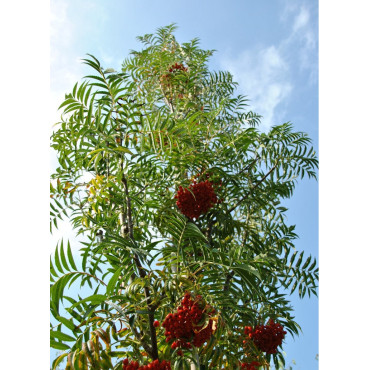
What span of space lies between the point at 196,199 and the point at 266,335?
86cm

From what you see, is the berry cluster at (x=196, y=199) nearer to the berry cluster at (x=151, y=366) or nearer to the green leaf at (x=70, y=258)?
the green leaf at (x=70, y=258)

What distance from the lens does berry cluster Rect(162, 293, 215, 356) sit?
1318 millimetres

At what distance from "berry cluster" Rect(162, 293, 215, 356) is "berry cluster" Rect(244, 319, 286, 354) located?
0.70 m

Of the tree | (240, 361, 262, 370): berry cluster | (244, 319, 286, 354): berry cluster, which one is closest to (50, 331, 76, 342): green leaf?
the tree

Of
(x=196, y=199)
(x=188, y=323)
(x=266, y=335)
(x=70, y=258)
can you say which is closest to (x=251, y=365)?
(x=266, y=335)

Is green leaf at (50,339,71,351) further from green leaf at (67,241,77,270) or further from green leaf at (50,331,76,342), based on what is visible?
green leaf at (67,241,77,270)

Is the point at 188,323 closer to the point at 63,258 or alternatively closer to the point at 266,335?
the point at 63,258

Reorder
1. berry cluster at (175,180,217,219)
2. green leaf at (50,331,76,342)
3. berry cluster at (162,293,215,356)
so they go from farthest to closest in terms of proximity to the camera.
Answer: berry cluster at (175,180,217,219)
berry cluster at (162,293,215,356)
green leaf at (50,331,76,342)

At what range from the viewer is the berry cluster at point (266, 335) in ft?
6.40

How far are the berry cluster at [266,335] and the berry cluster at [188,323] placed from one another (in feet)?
2.30

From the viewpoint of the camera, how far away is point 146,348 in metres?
1.46

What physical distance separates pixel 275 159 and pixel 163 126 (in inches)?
39.8
